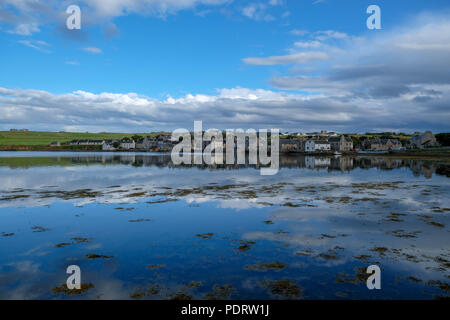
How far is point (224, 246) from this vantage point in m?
13.1

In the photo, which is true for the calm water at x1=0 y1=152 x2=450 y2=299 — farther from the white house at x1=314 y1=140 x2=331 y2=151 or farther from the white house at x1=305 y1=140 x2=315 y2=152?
the white house at x1=314 y1=140 x2=331 y2=151

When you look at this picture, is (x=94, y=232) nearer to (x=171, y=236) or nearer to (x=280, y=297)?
(x=171, y=236)

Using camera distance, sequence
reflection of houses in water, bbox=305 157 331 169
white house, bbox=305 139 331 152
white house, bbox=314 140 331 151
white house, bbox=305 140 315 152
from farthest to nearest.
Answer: white house, bbox=314 140 331 151
white house, bbox=305 139 331 152
white house, bbox=305 140 315 152
reflection of houses in water, bbox=305 157 331 169

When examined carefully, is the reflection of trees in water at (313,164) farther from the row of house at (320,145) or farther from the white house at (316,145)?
the row of house at (320,145)

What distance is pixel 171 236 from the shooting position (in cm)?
1459

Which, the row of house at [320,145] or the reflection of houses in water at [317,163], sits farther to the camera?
the row of house at [320,145]

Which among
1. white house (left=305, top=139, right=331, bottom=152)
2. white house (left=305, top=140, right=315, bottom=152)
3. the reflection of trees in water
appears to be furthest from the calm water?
white house (left=305, top=139, right=331, bottom=152)

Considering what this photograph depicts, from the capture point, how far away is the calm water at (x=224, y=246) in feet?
30.4

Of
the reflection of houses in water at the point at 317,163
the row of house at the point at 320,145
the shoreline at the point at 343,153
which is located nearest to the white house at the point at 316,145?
the row of house at the point at 320,145

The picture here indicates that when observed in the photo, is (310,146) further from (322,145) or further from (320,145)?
(322,145)

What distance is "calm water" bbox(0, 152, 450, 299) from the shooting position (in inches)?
364

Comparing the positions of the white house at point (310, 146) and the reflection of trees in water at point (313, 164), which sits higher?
the white house at point (310, 146)
